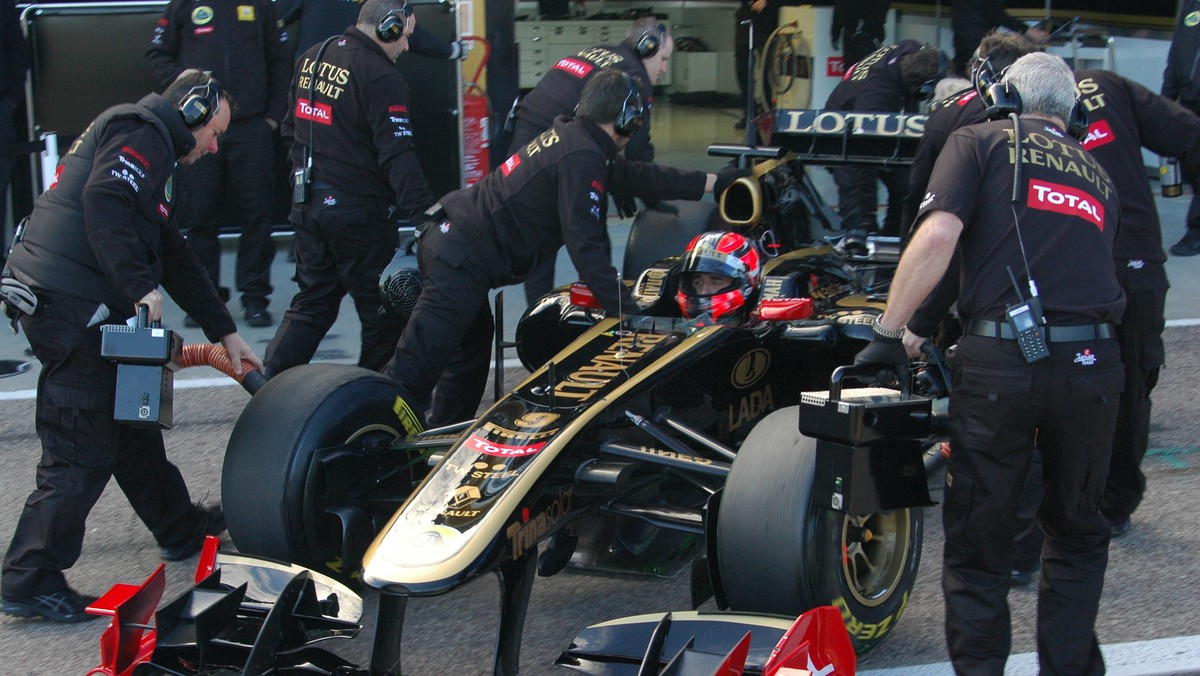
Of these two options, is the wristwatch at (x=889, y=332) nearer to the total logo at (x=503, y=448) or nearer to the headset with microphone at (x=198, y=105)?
the total logo at (x=503, y=448)

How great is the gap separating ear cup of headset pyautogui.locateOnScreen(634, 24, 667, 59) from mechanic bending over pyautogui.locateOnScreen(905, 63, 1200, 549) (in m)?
2.99

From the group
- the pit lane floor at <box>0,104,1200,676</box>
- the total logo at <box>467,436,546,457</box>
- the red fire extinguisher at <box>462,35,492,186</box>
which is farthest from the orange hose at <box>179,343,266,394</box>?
the red fire extinguisher at <box>462,35,492,186</box>

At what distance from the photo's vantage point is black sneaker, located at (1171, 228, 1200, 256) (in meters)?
9.23

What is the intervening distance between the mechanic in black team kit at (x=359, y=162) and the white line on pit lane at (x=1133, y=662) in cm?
311

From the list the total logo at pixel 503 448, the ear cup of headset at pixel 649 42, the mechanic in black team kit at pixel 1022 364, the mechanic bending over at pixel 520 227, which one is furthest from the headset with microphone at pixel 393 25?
the mechanic in black team kit at pixel 1022 364

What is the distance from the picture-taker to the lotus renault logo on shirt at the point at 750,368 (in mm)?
4965

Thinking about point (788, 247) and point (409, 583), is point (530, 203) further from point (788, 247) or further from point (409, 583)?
point (409, 583)

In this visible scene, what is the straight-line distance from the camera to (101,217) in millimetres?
4492

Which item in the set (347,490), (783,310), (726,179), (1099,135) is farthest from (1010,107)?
(347,490)

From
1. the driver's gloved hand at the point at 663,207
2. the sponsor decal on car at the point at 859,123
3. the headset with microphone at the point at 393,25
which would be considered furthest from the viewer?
the driver's gloved hand at the point at 663,207

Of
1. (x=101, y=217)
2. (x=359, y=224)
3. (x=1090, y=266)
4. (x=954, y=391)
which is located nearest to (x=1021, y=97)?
(x=1090, y=266)

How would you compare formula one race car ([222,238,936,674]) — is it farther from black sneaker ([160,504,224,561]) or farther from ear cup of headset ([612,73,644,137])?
black sneaker ([160,504,224,561])

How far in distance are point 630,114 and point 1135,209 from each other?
1.90m

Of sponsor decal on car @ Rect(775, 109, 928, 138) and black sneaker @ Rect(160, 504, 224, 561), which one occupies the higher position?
sponsor decal on car @ Rect(775, 109, 928, 138)
